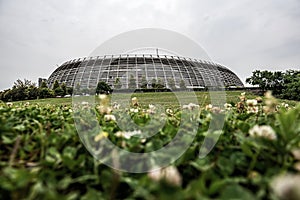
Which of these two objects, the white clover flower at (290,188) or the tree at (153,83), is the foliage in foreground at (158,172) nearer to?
the white clover flower at (290,188)

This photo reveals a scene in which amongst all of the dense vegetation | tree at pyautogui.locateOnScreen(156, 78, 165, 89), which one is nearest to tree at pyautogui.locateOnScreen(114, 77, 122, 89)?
tree at pyautogui.locateOnScreen(156, 78, 165, 89)

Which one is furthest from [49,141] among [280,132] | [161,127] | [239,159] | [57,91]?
[57,91]

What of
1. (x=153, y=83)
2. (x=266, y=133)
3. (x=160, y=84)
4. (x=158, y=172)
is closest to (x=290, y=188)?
(x=158, y=172)

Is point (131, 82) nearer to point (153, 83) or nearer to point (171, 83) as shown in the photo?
point (153, 83)

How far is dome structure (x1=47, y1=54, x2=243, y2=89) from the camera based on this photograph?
3244cm

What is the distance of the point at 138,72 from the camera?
3350 cm

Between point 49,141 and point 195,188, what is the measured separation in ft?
1.60

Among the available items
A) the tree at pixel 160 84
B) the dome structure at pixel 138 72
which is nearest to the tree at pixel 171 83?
the dome structure at pixel 138 72

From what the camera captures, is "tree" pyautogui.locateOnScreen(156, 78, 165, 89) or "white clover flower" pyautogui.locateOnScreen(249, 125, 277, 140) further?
"tree" pyautogui.locateOnScreen(156, 78, 165, 89)

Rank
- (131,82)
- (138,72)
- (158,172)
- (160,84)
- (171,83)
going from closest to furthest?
1. (158,172)
2. (160,84)
3. (171,83)
4. (131,82)
5. (138,72)

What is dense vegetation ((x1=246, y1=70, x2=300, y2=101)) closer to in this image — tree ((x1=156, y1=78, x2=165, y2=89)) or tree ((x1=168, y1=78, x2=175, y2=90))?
tree ((x1=156, y1=78, x2=165, y2=89))

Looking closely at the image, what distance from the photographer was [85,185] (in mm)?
659

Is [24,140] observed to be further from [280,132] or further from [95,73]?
[95,73]

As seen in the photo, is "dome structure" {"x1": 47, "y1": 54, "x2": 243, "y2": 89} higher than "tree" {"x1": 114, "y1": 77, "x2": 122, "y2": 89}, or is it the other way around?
"dome structure" {"x1": 47, "y1": 54, "x2": 243, "y2": 89}
